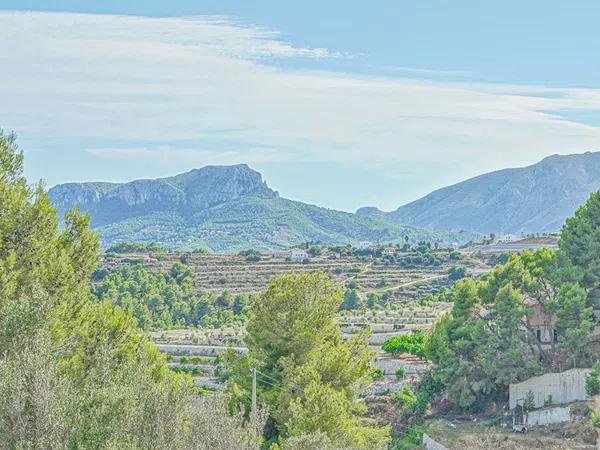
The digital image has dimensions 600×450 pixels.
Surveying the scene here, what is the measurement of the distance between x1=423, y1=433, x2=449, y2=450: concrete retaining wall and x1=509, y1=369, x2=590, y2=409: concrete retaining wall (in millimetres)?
4513

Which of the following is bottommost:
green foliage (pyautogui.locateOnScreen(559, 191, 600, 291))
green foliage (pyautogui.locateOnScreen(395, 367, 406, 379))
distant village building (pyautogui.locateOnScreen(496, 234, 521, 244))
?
green foliage (pyautogui.locateOnScreen(395, 367, 406, 379))

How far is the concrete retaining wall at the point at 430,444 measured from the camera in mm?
26694

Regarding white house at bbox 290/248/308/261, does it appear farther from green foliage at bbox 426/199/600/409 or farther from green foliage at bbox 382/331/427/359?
green foliage at bbox 426/199/600/409

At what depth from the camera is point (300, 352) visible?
22.7m

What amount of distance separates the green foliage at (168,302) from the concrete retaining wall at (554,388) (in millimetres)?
32002

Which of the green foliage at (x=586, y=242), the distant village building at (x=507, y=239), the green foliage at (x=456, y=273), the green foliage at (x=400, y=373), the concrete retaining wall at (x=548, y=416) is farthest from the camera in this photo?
the distant village building at (x=507, y=239)

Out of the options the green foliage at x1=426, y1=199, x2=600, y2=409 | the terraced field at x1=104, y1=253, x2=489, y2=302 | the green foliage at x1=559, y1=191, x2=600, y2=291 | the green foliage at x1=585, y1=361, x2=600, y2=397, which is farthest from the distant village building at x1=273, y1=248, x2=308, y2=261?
the green foliage at x1=585, y1=361, x2=600, y2=397

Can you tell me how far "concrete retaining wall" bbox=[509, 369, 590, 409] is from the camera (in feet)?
96.8

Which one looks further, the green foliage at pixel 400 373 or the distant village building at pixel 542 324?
the green foliage at pixel 400 373

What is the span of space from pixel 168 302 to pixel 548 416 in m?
43.1

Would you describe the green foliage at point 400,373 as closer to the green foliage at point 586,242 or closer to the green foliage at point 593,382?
the green foliage at point 586,242

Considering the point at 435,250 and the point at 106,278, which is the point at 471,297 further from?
the point at 435,250

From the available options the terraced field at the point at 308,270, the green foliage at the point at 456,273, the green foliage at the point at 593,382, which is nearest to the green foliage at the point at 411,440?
the green foliage at the point at 593,382

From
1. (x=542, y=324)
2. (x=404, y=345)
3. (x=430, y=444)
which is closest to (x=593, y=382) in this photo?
(x=542, y=324)
